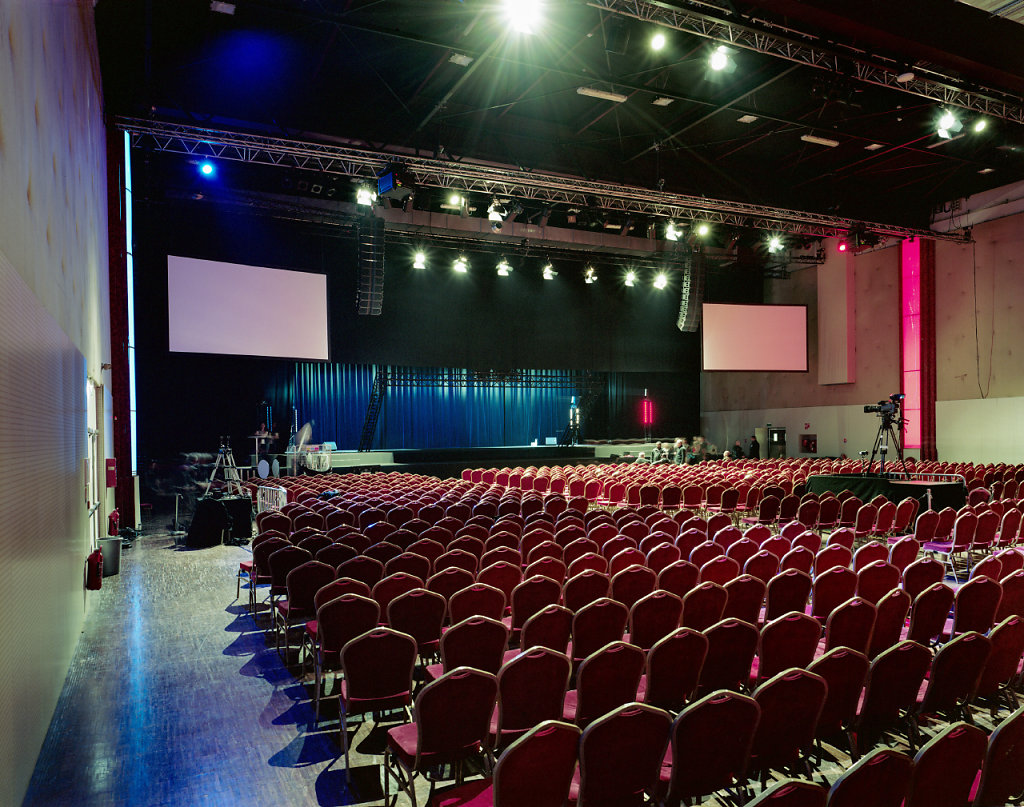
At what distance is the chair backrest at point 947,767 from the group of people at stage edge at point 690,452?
60.7 ft

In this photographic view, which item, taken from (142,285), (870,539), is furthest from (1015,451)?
(142,285)

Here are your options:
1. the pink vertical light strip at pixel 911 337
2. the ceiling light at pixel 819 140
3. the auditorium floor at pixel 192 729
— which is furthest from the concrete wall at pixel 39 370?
the pink vertical light strip at pixel 911 337

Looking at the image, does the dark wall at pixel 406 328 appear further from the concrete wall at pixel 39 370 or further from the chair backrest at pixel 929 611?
the chair backrest at pixel 929 611

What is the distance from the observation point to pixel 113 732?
4359 mm

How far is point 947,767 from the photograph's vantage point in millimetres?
2301

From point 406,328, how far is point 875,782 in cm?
1916

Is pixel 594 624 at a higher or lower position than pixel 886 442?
Result: lower

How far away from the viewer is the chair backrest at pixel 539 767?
241 cm

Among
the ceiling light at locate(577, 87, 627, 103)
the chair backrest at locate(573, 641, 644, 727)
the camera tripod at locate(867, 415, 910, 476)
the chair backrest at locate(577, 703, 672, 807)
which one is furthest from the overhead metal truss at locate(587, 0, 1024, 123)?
the chair backrest at locate(577, 703, 672, 807)

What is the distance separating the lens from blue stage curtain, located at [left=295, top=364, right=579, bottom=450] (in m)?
21.4

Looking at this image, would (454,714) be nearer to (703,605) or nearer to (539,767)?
(539,767)

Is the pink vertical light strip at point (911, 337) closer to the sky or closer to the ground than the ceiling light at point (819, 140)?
closer to the ground

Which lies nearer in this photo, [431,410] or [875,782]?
[875,782]

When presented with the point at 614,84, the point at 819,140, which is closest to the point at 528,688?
the point at 614,84
